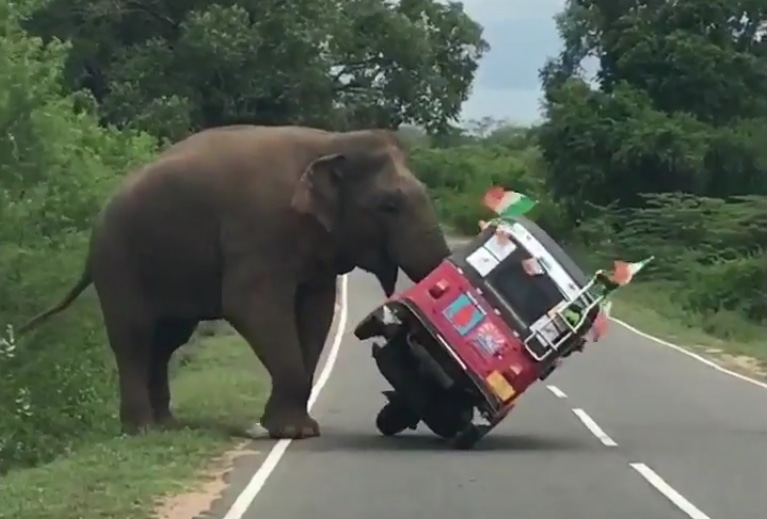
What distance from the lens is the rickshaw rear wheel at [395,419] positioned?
1771 cm

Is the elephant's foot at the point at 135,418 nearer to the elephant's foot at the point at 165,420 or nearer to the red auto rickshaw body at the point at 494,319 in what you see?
the elephant's foot at the point at 165,420

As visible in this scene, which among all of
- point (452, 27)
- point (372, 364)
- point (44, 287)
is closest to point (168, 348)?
point (44, 287)

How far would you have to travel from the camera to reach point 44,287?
79.6ft

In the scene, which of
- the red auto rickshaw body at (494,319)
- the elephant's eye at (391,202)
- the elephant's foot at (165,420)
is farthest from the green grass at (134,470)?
the elephant's eye at (391,202)

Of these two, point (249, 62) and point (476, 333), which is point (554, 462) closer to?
point (476, 333)

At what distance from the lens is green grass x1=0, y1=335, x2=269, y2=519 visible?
12.4 metres

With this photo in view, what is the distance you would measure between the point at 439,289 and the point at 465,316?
344 millimetres

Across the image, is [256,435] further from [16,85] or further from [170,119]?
[170,119]

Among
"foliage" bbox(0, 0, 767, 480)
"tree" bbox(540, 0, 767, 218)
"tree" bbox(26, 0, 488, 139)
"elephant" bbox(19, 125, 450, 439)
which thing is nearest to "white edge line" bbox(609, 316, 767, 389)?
"foliage" bbox(0, 0, 767, 480)

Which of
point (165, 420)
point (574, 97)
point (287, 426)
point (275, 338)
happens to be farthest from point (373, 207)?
point (574, 97)

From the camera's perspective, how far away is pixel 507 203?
16953 millimetres

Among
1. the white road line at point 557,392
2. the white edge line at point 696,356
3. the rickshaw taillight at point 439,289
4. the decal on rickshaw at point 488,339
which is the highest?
the rickshaw taillight at point 439,289

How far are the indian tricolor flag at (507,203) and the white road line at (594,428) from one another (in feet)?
7.47

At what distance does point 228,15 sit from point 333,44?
4399 millimetres
